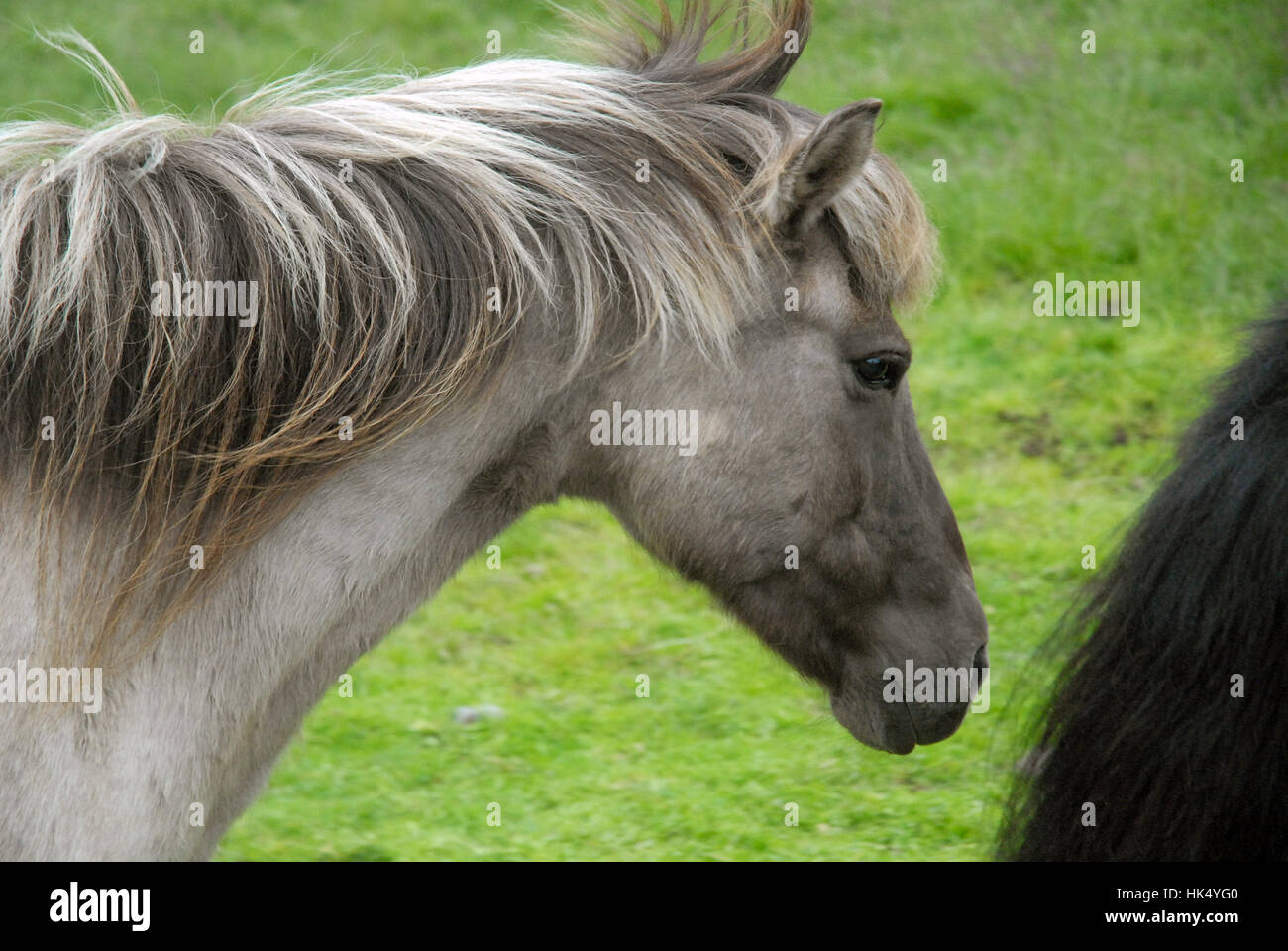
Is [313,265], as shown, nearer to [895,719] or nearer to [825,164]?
[825,164]

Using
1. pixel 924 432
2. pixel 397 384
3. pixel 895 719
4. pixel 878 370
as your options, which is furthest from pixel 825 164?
pixel 924 432

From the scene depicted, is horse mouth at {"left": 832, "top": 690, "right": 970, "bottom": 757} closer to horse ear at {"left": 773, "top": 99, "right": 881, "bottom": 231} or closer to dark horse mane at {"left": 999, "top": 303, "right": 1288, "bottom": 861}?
dark horse mane at {"left": 999, "top": 303, "right": 1288, "bottom": 861}

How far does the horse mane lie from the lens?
249 cm

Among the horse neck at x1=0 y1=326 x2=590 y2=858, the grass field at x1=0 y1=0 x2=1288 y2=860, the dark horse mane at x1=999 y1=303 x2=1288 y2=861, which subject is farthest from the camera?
the grass field at x1=0 y1=0 x2=1288 y2=860

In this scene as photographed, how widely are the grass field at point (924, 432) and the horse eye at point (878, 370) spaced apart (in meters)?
0.67

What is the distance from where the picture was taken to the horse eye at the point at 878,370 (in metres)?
2.93

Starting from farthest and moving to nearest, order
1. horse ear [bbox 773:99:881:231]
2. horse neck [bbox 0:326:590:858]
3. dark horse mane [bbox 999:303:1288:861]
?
dark horse mane [bbox 999:303:1288:861], horse ear [bbox 773:99:881:231], horse neck [bbox 0:326:590:858]

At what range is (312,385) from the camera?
8.44 feet

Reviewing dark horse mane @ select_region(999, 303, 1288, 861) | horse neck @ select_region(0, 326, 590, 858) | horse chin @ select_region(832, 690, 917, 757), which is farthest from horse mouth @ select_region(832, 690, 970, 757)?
horse neck @ select_region(0, 326, 590, 858)

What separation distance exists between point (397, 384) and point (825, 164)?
39.9 inches

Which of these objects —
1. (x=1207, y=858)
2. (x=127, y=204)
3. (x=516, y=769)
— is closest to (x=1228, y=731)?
(x=1207, y=858)

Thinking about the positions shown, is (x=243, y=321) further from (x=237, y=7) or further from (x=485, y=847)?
(x=237, y=7)

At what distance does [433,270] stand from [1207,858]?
2.17m

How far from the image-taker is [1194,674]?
2.97 meters
